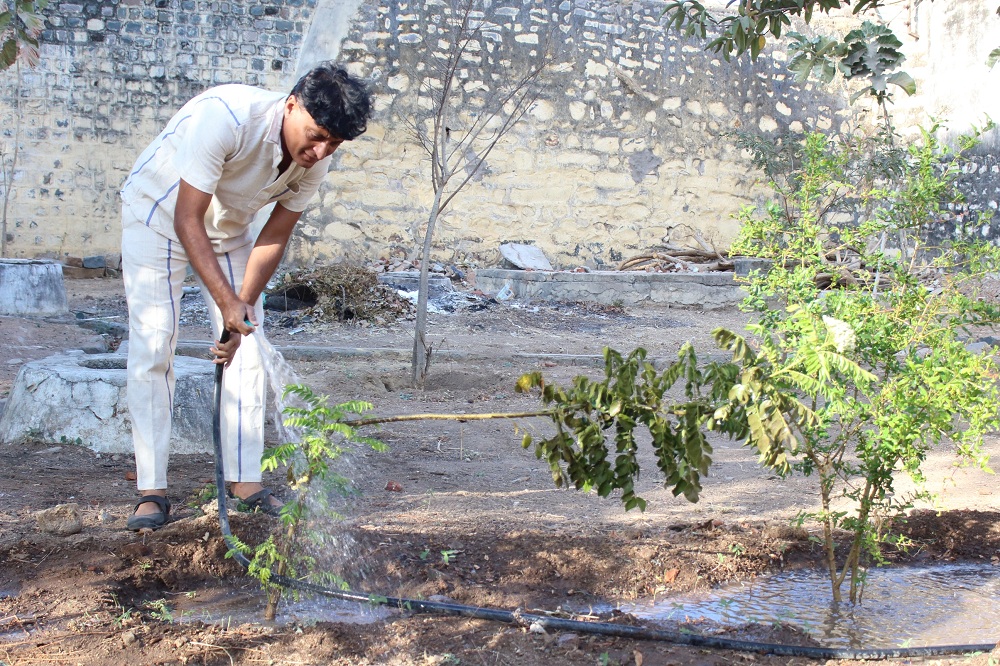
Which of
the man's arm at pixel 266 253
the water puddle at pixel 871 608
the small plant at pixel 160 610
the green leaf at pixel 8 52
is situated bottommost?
the water puddle at pixel 871 608

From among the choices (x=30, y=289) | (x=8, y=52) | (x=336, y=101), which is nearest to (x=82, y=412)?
(x=8, y=52)

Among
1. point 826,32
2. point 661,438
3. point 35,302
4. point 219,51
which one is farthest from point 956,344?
point 826,32

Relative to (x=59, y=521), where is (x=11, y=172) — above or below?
above

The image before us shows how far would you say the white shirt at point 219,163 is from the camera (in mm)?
2773

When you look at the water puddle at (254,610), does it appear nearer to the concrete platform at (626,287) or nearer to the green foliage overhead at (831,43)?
the green foliage overhead at (831,43)

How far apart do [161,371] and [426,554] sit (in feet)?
3.59

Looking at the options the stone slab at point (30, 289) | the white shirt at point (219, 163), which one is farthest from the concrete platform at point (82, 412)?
the stone slab at point (30, 289)

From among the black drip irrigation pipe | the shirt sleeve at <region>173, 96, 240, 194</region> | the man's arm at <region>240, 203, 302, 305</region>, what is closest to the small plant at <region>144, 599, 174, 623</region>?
the black drip irrigation pipe

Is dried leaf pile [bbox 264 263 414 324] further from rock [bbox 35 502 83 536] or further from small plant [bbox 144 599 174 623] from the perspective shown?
small plant [bbox 144 599 174 623]

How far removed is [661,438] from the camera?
2322mm

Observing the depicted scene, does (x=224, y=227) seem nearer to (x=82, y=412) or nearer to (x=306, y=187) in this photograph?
(x=306, y=187)

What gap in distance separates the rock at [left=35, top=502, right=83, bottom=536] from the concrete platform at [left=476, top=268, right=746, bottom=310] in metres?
7.12

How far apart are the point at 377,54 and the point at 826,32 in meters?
6.21

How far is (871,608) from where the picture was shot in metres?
2.95
